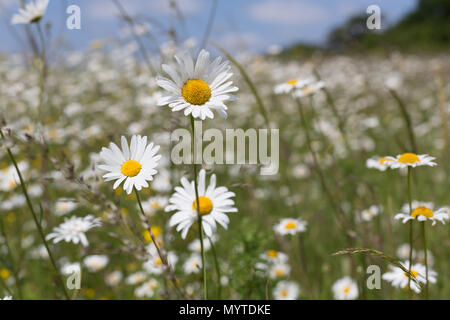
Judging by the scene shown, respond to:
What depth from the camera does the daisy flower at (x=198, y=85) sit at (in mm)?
811

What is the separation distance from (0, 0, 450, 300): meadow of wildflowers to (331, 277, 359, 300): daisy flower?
0.04ft

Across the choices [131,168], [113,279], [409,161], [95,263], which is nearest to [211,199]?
[131,168]

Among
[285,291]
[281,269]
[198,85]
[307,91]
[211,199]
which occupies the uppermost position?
[307,91]

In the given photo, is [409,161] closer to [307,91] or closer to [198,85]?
[198,85]

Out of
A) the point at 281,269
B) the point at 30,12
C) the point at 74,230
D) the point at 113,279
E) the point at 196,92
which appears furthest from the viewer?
the point at 113,279

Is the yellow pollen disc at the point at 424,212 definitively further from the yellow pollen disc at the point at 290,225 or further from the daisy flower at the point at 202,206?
the yellow pollen disc at the point at 290,225

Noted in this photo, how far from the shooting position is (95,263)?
7.59 ft

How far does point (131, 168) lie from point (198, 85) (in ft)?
0.81

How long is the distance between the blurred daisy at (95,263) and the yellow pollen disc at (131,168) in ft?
5.27

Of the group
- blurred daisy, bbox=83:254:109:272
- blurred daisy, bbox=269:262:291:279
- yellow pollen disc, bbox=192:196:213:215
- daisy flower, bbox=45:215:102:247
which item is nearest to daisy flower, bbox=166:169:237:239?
yellow pollen disc, bbox=192:196:213:215

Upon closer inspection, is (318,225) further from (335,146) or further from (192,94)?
(192,94)

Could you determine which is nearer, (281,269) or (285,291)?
(285,291)

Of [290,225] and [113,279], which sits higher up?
[290,225]

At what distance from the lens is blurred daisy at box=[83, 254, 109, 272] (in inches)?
90.0
